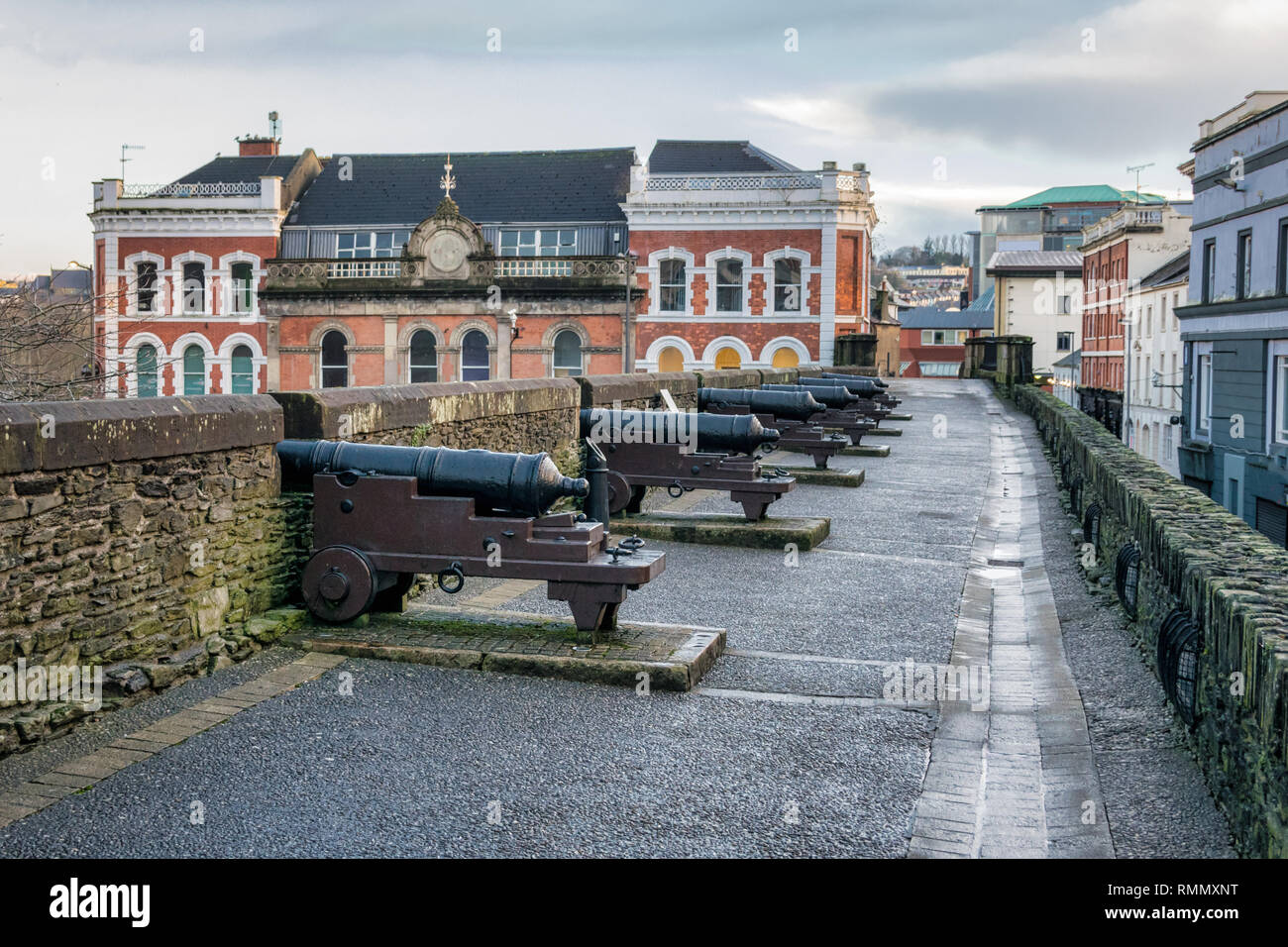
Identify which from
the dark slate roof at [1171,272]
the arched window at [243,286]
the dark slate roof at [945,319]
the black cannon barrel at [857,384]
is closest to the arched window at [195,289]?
the arched window at [243,286]

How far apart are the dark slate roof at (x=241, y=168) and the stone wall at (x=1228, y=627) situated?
4561 centimetres

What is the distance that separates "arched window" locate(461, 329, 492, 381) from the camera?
4384 centimetres

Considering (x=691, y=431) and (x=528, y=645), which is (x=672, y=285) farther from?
(x=528, y=645)

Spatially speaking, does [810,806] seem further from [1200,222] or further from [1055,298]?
[1055,298]

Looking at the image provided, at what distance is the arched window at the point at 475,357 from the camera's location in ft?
144

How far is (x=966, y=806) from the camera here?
209 inches

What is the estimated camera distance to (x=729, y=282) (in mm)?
43375

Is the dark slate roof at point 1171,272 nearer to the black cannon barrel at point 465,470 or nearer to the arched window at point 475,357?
the arched window at point 475,357

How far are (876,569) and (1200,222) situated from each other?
2926 centimetres

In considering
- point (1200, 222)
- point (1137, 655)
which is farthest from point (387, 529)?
point (1200, 222)

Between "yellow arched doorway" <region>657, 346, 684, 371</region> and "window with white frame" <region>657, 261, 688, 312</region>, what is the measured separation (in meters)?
1.38

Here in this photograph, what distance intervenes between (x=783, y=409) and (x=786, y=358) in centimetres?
2688

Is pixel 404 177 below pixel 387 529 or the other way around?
the other way around

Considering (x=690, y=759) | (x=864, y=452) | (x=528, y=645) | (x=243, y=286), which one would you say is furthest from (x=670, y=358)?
(x=690, y=759)
